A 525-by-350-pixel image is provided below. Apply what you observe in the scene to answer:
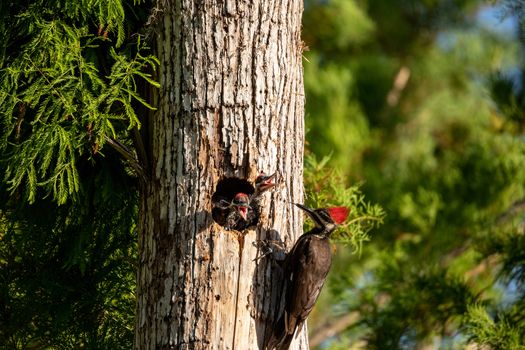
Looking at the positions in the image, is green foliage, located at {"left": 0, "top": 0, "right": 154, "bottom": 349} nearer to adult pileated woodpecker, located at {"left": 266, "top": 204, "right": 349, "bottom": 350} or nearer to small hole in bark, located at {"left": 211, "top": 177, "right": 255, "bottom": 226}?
small hole in bark, located at {"left": 211, "top": 177, "right": 255, "bottom": 226}

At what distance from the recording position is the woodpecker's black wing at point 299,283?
4.85 m

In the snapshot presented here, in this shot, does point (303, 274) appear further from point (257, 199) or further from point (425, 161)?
point (425, 161)

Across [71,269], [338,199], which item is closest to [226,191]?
[71,269]

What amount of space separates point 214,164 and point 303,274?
75cm

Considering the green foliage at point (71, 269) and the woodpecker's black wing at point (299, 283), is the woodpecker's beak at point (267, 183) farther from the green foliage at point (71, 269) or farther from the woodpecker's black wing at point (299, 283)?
the green foliage at point (71, 269)

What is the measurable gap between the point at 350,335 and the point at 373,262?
1.81 meters

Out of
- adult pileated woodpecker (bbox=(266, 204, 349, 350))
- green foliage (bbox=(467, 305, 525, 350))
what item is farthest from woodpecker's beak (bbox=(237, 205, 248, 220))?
green foliage (bbox=(467, 305, 525, 350))

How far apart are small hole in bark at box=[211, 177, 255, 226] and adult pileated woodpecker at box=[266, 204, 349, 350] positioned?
1.22 ft

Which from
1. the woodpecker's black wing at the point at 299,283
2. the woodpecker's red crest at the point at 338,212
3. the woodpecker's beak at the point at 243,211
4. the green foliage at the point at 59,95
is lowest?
the woodpecker's black wing at the point at 299,283

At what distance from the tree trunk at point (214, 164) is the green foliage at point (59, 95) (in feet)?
0.79

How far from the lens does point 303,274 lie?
503 centimetres

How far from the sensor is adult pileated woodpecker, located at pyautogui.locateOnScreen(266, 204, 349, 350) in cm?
485

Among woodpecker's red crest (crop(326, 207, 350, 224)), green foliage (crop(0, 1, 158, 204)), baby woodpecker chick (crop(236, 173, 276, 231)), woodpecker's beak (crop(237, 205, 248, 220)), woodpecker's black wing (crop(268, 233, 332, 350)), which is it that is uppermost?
green foliage (crop(0, 1, 158, 204))

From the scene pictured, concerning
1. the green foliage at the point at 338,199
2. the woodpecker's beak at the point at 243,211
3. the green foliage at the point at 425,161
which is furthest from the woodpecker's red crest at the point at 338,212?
the green foliage at the point at 425,161
